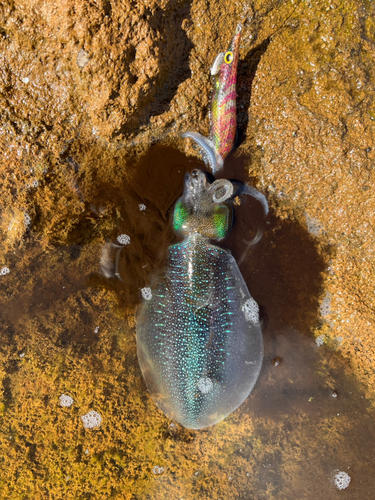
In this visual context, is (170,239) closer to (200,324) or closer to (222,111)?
(200,324)

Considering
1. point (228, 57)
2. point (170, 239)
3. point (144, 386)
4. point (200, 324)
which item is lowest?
point (144, 386)

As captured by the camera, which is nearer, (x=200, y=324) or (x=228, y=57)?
(x=228, y=57)

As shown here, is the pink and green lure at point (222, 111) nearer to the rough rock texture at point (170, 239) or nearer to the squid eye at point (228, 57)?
the squid eye at point (228, 57)

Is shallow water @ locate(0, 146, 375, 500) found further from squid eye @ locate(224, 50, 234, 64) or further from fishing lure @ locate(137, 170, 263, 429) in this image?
squid eye @ locate(224, 50, 234, 64)

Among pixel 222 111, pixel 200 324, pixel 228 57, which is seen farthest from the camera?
pixel 200 324

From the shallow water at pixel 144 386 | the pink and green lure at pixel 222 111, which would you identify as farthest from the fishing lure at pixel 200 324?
the pink and green lure at pixel 222 111

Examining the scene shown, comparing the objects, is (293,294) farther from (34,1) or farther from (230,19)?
(34,1)

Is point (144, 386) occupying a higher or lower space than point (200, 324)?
lower

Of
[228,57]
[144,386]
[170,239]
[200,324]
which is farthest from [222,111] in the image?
[144,386]

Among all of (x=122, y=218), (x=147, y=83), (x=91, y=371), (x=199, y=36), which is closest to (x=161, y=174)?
(x=122, y=218)
